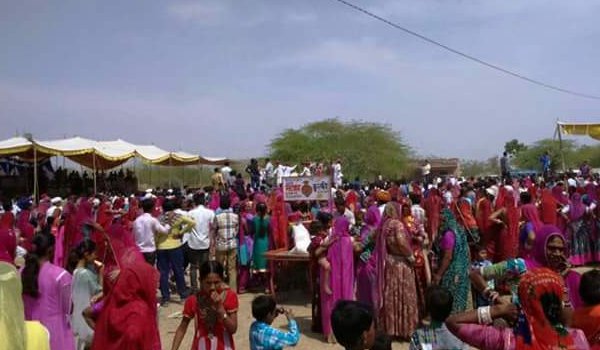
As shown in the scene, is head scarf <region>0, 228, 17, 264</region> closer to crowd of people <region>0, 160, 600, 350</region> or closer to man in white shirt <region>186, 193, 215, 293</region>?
crowd of people <region>0, 160, 600, 350</region>

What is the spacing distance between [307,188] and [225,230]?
6.26ft

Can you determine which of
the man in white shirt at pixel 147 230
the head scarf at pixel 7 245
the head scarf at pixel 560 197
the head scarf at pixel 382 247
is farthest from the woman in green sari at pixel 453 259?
the head scarf at pixel 560 197

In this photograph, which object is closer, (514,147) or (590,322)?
(590,322)

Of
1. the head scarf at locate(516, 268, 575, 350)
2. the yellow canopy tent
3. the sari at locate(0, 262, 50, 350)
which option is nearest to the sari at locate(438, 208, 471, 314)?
the head scarf at locate(516, 268, 575, 350)

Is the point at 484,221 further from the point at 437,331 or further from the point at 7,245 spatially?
the point at 7,245

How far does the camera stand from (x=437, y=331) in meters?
3.12

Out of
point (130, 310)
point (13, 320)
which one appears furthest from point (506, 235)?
point (13, 320)

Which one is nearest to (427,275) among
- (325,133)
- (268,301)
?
(268,301)

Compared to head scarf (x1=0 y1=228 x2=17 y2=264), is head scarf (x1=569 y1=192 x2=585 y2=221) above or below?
below

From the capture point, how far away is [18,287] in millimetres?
1986

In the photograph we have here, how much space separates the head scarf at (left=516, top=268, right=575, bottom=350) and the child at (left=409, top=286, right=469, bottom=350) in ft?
2.21

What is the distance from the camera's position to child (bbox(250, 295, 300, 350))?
3.45m

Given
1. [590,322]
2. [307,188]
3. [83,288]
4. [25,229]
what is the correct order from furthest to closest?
[307,188]
[25,229]
[83,288]
[590,322]

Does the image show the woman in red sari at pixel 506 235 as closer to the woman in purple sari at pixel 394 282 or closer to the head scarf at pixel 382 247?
the woman in purple sari at pixel 394 282
